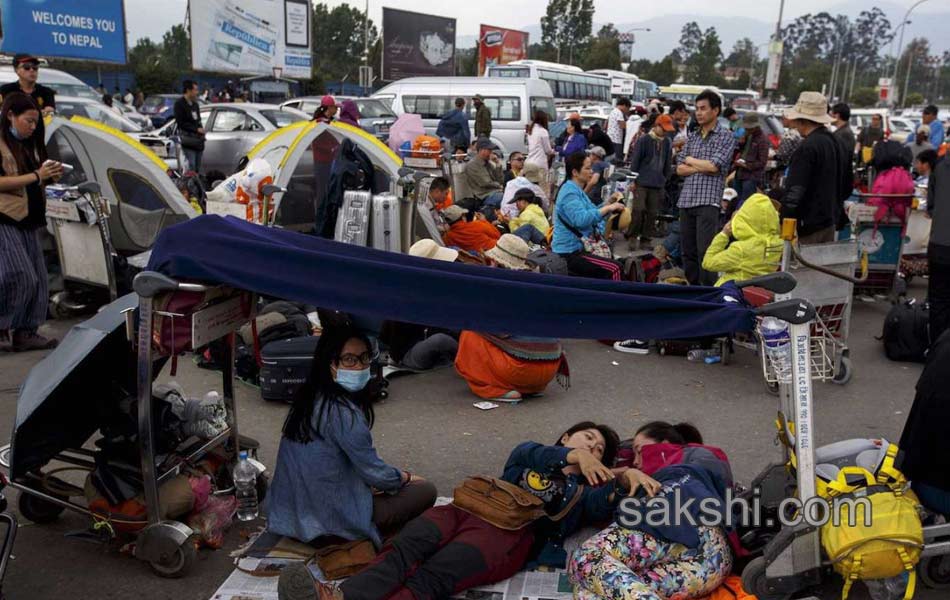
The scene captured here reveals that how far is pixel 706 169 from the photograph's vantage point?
7398 millimetres

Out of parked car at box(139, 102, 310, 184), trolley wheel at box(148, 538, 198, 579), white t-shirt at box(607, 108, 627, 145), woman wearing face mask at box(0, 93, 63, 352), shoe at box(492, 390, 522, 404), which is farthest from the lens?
white t-shirt at box(607, 108, 627, 145)

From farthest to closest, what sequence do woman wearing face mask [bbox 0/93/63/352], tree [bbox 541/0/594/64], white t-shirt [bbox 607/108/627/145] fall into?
tree [bbox 541/0/594/64] → white t-shirt [bbox 607/108/627/145] → woman wearing face mask [bbox 0/93/63/352]

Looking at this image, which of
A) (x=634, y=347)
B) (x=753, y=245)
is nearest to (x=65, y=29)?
(x=634, y=347)

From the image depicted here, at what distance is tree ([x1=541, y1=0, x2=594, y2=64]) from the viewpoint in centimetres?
7444

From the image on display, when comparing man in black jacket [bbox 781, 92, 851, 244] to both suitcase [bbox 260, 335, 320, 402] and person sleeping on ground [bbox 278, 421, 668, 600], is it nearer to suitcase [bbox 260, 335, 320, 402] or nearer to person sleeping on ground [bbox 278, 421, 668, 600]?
person sleeping on ground [bbox 278, 421, 668, 600]

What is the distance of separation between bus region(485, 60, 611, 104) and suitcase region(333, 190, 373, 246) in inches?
807

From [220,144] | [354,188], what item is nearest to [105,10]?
[220,144]

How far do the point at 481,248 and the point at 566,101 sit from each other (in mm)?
22522

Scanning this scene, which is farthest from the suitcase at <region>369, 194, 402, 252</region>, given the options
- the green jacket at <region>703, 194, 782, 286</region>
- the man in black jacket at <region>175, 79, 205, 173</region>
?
the man in black jacket at <region>175, 79, 205, 173</region>

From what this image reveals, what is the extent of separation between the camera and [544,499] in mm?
3645

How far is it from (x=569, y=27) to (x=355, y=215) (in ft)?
238

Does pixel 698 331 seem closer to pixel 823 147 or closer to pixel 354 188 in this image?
pixel 823 147

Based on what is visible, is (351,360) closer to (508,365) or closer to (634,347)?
(508,365)

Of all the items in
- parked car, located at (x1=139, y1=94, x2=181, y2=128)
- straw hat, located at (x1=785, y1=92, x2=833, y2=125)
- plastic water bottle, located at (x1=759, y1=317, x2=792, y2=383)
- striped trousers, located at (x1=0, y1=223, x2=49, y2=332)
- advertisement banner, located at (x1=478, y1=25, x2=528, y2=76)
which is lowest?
striped trousers, located at (x1=0, y1=223, x2=49, y2=332)
